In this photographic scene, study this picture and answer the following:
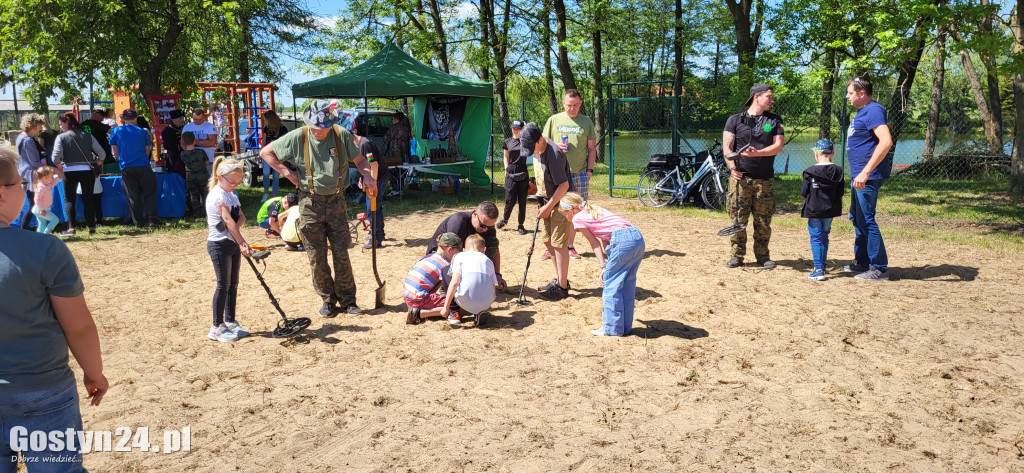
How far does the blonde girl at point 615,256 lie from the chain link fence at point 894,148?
7514mm

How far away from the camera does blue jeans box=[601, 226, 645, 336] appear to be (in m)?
5.12

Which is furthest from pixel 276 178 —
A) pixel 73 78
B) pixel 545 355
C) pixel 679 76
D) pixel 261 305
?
pixel 679 76

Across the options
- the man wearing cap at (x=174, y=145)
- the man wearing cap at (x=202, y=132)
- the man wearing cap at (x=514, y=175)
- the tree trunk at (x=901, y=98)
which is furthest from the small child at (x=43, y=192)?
the tree trunk at (x=901, y=98)

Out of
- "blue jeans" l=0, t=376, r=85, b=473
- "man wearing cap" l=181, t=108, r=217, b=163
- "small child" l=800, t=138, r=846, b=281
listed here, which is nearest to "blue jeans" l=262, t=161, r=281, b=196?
"man wearing cap" l=181, t=108, r=217, b=163

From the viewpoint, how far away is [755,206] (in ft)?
24.5

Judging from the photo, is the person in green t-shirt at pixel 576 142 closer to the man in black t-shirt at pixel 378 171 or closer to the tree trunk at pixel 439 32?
the man in black t-shirt at pixel 378 171

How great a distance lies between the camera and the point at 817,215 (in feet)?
22.8

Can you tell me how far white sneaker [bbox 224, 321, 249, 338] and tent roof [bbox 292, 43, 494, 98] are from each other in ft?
24.7

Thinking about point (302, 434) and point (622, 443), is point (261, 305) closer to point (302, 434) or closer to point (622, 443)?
point (302, 434)

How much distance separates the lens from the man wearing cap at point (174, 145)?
469 inches

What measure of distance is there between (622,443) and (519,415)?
26.4 inches

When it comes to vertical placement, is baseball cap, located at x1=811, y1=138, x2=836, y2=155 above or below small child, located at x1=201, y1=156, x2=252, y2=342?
above

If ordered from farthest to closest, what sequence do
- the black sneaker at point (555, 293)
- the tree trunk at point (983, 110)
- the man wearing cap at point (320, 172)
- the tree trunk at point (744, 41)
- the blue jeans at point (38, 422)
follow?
the tree trunk at point (983, 110), the tree trunk at point (744, 41), the black sneaker at point (555, 293), the man wearing cap at point (320, 172), the blue jeans at point (38, 422)

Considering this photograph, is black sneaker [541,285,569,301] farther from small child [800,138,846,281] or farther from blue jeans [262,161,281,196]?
blue jeans [262,161,281,196]
